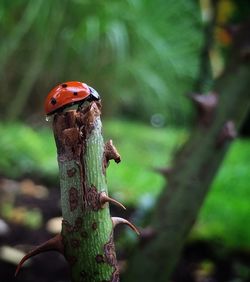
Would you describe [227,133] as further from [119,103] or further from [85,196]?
[119,103]

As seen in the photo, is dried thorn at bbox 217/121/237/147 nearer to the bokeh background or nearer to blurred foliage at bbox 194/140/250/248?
the bokeh background

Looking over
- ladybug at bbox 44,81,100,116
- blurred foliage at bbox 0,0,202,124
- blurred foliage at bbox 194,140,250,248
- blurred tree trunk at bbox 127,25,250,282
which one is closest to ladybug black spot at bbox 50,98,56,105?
ladybug at bbox 44,81,100,116

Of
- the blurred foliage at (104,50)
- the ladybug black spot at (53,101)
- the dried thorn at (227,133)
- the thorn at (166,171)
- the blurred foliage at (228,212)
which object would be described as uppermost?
the blurred foliage at (104,50)

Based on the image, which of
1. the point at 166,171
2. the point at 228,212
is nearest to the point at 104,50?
the point at 228,212

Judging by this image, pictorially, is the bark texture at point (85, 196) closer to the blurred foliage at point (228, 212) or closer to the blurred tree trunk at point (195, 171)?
the blurred tree trunk at point (195, 171)

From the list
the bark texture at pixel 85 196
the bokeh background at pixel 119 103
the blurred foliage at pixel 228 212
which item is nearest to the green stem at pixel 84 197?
the bark texture at pixel 85 196
